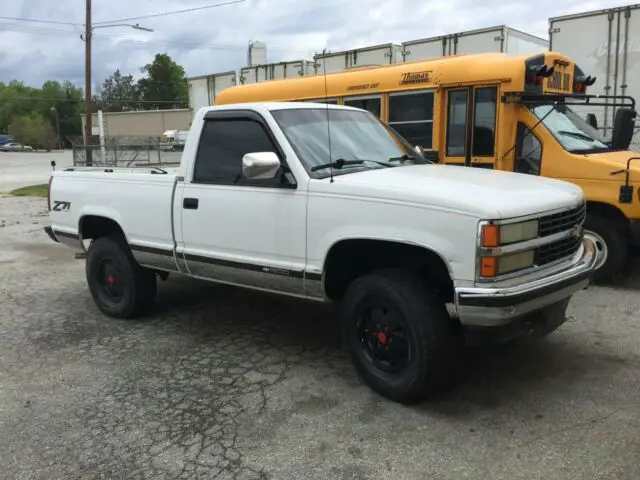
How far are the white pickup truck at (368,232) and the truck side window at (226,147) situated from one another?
0.01 metres

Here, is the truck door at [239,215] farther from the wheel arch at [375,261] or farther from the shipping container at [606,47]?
the shipping container at [606,47]

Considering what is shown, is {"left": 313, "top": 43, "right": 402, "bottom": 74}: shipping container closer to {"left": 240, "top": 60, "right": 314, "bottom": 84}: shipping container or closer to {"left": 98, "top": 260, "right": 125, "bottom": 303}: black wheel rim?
{"left": 240, "top": 60, "right": 314, "bottom": 84}: shipping container

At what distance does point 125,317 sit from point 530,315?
154 inches

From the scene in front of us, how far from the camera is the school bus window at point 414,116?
8.26 m

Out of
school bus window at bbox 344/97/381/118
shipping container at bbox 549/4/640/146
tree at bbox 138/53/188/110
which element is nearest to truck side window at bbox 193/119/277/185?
school bus window at bbox 344/97/381/118

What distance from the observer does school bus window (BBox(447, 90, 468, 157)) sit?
7.88 meters

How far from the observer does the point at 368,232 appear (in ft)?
12.9

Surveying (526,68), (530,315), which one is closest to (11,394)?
(530,315)

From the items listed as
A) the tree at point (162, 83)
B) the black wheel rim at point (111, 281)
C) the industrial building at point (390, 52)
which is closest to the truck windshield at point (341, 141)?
the black wheel rim at point (111, 281)

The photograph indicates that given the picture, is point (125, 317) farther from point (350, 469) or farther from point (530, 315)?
point (530, 315)

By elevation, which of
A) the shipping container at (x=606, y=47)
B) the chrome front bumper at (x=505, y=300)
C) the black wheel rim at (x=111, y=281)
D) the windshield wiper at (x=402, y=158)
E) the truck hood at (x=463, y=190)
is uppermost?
the shipping container at (x=606, y=47)

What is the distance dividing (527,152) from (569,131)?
0.55 meters

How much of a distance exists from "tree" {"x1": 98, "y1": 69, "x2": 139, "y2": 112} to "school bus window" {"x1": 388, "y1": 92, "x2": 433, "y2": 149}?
114 m

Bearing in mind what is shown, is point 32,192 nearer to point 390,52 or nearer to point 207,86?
point 207,86
